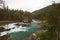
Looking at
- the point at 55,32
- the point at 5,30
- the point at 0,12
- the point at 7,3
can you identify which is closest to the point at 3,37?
the point at 5,30

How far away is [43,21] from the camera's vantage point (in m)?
3.21

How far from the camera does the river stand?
122 inches

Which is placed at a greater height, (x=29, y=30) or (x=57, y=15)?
(x=57, y=15)

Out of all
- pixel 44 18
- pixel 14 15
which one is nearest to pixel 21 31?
pixel 14 15

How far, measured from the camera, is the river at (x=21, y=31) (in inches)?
122

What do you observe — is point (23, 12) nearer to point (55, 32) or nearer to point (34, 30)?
point (34, 30)

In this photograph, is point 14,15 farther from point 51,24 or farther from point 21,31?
point 51,24

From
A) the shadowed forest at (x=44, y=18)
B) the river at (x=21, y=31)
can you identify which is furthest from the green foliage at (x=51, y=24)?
the river at (x=21, y=31)

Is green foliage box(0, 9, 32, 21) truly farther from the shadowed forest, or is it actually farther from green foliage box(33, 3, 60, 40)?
green foliage box(33, 3, 60, 40)

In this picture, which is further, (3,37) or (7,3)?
(7,3)

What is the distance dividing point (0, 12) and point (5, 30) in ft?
1.19

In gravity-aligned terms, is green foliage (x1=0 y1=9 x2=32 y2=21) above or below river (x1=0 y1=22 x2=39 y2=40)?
above

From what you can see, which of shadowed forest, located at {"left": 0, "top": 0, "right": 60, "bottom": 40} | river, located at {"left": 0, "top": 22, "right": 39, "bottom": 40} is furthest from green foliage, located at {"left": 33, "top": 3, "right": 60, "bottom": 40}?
river, located at {"left": 0, "top": 22, "right": 39, "bottom": 40}

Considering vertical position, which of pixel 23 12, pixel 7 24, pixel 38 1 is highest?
pixel 38 1
